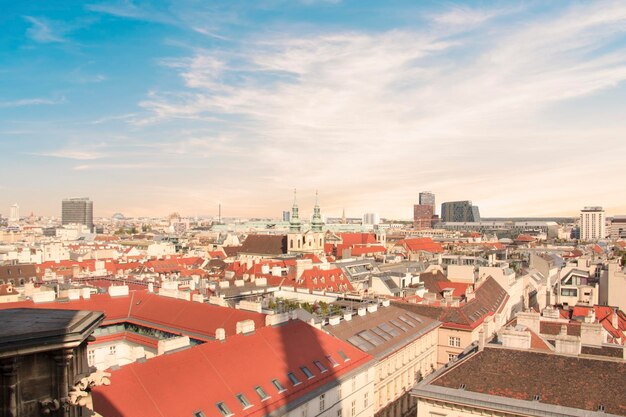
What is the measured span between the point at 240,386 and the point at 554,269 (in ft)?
342

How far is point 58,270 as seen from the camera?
335ft

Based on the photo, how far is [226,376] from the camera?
31.9 meters

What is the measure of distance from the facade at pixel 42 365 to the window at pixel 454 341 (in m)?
56.6

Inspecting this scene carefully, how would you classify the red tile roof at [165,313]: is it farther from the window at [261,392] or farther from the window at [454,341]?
the window at [454,341]

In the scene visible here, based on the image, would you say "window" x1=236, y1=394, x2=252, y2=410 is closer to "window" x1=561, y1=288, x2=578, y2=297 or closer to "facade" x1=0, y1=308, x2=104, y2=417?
"facade" x1=0, y1=308, x2=104, y2=417

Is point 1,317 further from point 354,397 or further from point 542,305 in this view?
point 542,305

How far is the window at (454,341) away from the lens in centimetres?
5956

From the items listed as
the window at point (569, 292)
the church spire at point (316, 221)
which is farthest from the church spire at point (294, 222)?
the window at point (569, 292)

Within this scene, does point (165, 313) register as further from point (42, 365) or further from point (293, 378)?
point (42, 365)

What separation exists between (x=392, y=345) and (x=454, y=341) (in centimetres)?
1508

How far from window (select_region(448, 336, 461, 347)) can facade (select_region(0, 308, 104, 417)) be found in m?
56.6

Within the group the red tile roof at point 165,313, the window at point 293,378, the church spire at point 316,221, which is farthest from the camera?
the church spire at point 316,221

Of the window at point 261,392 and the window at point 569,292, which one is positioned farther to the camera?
the window at point 569,292

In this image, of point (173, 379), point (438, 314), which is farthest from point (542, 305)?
point (173, 379)
